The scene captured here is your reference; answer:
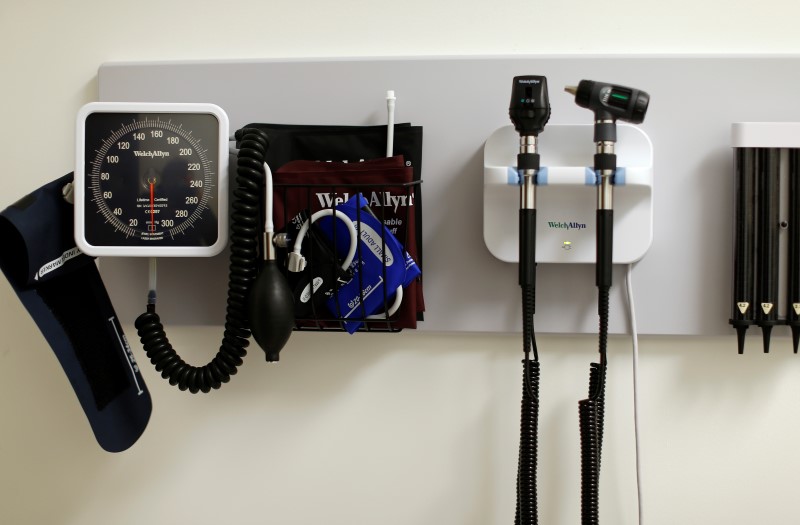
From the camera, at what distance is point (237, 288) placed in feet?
2.52

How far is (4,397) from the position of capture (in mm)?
941

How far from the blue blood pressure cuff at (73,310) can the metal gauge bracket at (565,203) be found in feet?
1.71

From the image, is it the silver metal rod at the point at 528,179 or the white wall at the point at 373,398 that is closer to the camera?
the silver metal rod at the point at 528,179

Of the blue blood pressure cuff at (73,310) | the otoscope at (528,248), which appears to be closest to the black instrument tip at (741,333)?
the otoscope at (528,248)

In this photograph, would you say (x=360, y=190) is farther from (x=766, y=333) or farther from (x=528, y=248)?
(x=766, y=333)

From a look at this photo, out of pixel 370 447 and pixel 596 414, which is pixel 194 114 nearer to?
pixel 370 447

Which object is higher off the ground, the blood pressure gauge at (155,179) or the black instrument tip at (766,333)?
the blood pressure gauge at (155,179)

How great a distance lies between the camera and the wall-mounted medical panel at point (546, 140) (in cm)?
82

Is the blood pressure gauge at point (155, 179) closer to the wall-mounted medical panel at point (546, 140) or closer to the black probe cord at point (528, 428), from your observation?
the wall-mounted medical panel at point (546, 140)

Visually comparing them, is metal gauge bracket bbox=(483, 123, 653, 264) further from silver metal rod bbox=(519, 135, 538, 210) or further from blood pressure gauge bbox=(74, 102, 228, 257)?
blood pressure gauge bbox=(74, 102, 228, 257)

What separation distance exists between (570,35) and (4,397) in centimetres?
97

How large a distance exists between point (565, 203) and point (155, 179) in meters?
0.52

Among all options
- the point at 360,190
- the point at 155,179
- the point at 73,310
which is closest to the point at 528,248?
the point at 360,190

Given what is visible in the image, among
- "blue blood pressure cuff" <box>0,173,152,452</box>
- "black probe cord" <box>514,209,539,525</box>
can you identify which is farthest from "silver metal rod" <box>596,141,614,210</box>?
"blue blood pressure cuff" <box>0,173,152,452</box>
